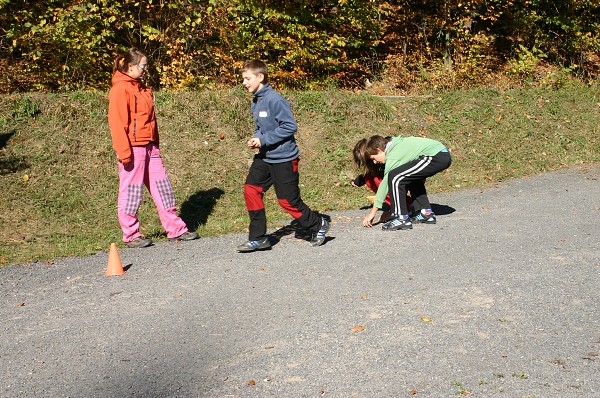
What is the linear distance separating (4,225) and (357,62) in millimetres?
11738

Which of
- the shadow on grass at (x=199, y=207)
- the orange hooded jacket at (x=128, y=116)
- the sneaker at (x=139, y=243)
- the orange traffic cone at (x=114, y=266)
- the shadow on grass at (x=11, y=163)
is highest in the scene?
the orange hooded jacket at (x=128, y=116)

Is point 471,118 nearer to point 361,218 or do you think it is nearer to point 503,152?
point 503,152

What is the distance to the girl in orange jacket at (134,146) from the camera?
27.5 feet

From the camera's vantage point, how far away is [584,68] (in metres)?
21.6

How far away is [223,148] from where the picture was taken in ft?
44.3

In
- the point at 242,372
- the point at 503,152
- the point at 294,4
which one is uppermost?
the point at 294,4

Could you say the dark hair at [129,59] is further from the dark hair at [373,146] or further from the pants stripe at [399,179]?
the pants stripe at [399,179]

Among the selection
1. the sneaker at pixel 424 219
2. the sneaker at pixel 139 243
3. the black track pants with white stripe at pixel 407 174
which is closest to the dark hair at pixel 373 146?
the black track pants with white stripe at pixel 407 174

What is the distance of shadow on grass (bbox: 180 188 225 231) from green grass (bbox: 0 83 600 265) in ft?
0.09

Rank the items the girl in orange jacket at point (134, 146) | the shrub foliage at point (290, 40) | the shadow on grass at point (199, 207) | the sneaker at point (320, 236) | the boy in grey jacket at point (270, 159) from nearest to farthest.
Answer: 1. the boy in grey jacket at point (270, 159)
2. the sneaker at point (320, 236)
3. the girl in orange jacket at point (134, 146)
4. the shadow on grass at point (199, 207)
5. the shrub foliage at point (290, 40)

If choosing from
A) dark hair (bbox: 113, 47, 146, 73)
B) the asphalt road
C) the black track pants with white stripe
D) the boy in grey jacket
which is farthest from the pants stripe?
dark hair (bbox: 113, 47, 146, 73)

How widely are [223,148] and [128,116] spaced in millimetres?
5120

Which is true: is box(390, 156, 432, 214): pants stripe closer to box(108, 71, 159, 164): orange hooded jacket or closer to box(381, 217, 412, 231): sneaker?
box(381, 217, 412, 231): sneaker

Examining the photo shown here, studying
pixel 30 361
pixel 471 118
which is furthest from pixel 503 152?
pixel 30 361
